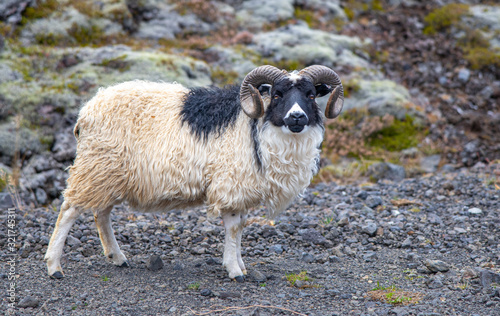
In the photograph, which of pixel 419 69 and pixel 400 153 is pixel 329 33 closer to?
pixel 419 69

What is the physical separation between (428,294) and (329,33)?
13841 millimetres

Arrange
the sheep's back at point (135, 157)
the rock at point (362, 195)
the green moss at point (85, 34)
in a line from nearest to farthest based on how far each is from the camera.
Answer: the sheep's back at point (135, 157) < the rock at point (362, 195) < the green moss at point (85, 34)

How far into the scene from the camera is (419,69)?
1702cm

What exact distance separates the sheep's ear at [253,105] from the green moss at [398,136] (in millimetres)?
8131

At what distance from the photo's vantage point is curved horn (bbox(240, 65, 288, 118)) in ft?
20.4

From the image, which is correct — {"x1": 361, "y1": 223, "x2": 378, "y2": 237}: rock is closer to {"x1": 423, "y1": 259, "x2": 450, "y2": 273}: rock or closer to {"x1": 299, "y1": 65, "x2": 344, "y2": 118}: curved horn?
{"x1": 423, "y1": 259, "x2": 450, "y2": 273}: rock

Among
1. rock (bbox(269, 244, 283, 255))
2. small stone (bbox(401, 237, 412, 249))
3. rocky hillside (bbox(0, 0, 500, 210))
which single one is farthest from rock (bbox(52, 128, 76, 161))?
small stone (bbox(401, 237, 412, 249))

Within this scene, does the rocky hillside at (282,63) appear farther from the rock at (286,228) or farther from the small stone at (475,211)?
the rock at (286,228)

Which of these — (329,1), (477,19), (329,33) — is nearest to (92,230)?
(329,33)

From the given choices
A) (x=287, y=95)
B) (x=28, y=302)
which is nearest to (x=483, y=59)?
(x=287, y=95)

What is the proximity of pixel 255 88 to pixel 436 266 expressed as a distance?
3.48m

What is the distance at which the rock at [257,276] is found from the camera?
6.34 m

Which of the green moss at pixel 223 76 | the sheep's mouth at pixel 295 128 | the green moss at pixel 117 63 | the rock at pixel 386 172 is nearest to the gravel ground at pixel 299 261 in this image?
the rock at pixel 386 172

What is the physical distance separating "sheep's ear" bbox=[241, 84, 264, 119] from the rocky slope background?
2360 millimetres
